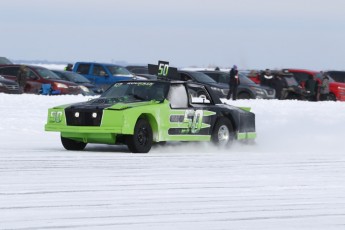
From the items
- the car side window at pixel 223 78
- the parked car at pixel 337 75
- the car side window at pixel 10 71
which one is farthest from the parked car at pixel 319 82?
the car side window at pixel 10 71

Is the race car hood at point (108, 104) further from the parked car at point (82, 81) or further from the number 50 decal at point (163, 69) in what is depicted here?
the parked car at point (82, 81)

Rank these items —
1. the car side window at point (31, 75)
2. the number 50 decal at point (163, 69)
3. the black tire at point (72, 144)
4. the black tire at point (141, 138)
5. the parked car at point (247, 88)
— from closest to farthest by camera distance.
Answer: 1. the black tire at point (141, 138)
2. the black tire at point (72, 144)
3. the number 50 decal at point (163, 69)
4. the car side window at point (31, 75)
5. the parked car at point (247, 88)

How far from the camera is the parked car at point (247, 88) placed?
1473 inches

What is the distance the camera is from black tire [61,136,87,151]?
15.9 metres

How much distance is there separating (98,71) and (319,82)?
9.41 m

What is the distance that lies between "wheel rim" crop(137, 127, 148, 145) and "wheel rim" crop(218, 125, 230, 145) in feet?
7.00

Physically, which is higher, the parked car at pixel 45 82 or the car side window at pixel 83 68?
the car side window at pixel 83 68

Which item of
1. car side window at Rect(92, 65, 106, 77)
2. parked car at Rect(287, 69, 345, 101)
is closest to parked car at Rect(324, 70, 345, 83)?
parked car at Rect(287, 69, 345, 101)

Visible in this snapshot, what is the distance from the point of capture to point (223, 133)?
56.5 ft

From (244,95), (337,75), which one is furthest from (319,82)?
(337,75)

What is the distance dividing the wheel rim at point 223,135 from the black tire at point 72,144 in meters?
2.57

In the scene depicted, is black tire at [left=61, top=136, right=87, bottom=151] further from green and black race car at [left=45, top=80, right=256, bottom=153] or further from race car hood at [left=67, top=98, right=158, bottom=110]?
race car hood at [left=67, top=98, right=158, bottom=110]

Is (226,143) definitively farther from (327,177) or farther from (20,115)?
(20,115)

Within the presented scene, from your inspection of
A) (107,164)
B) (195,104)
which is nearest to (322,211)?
(107,164)
